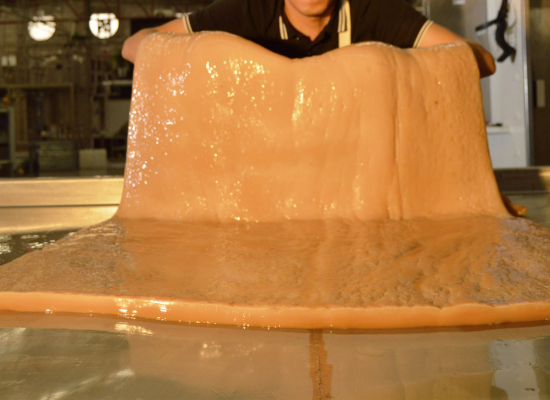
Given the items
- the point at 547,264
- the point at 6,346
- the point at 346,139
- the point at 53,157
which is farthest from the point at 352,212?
the point at 53,157

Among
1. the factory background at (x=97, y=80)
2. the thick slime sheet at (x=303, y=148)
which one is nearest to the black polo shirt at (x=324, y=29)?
the thick slime sheet at (x=303, y=148)

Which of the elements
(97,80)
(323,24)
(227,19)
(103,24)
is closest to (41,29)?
(103,24)

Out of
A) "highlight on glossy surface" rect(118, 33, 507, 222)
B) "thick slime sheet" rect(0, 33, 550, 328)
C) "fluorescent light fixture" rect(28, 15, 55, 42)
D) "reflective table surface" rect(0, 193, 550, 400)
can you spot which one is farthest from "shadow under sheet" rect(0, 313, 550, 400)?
"fluorescent light fixture" rect(28, 15, 55, 42)

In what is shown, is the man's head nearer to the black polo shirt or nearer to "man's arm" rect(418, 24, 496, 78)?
the black polo shirt

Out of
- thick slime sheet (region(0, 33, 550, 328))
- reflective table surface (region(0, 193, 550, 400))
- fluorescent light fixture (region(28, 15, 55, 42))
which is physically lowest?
reflective table surface (region(0, 193, 550, 400))

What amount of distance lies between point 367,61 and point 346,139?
200mm

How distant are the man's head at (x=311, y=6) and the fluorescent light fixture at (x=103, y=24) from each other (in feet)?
26.9

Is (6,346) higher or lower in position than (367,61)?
lower

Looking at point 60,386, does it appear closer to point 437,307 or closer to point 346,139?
point 437,307

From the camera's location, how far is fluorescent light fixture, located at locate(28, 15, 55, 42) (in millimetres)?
8406

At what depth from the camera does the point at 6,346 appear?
614 millimetres

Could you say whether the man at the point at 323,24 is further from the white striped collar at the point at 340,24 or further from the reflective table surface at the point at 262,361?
the reflective table surface at the point at 262,361

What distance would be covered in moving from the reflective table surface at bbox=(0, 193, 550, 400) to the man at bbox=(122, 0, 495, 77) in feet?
3.64

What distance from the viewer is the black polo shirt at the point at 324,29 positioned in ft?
5.13
